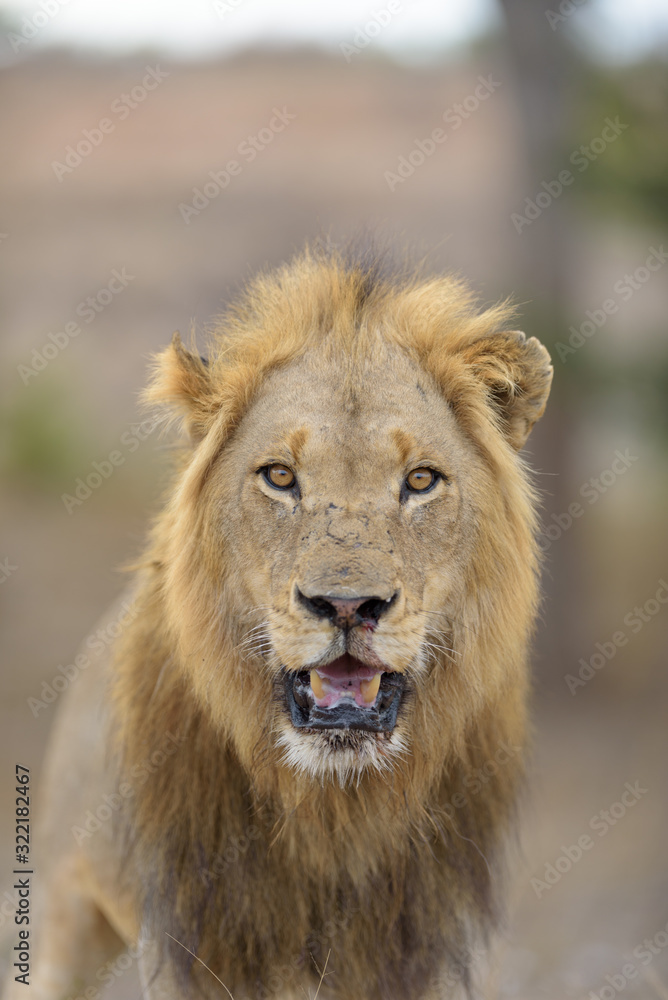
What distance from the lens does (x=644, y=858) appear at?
795cm

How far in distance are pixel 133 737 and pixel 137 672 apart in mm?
212

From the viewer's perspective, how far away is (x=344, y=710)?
97.5 inches

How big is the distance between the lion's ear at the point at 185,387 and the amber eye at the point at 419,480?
0.70 meters
